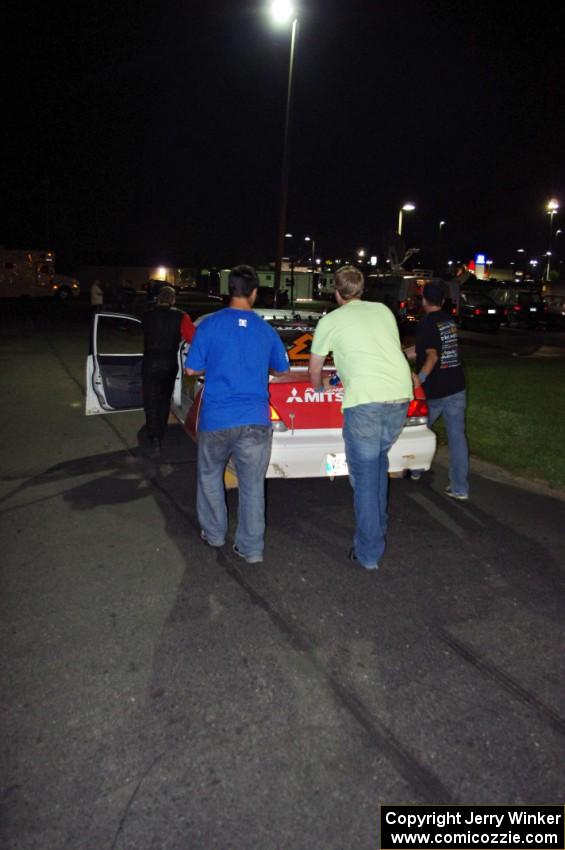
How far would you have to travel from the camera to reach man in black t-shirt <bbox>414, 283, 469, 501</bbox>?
520 centimetres

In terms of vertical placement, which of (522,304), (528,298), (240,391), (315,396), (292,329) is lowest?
(315,396)

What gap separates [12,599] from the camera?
369 centimetres

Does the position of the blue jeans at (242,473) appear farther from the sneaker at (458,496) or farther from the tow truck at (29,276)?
the tow truck at (29,276)

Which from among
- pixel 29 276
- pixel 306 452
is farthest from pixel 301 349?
pixel 29 276

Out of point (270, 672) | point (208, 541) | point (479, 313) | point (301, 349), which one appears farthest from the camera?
point (479, 313)

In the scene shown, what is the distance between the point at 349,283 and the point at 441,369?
5.49 feet

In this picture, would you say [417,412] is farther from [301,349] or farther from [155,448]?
[155,448]

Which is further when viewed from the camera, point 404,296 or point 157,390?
point 404,296

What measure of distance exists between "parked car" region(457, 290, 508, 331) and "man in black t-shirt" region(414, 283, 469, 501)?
70.0 ft

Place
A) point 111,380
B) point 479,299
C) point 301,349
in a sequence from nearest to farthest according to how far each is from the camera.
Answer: point 301,349
point 111,380
point 479,299

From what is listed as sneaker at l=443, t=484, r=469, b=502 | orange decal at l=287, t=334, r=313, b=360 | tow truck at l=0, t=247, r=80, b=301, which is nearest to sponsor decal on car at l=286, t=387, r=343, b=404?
orange decal at l=287, t=334, r=313, b=360

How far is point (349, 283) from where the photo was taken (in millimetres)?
3945

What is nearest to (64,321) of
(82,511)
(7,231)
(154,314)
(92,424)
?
(92,424)

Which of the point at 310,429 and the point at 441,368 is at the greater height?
the point at 441,368
